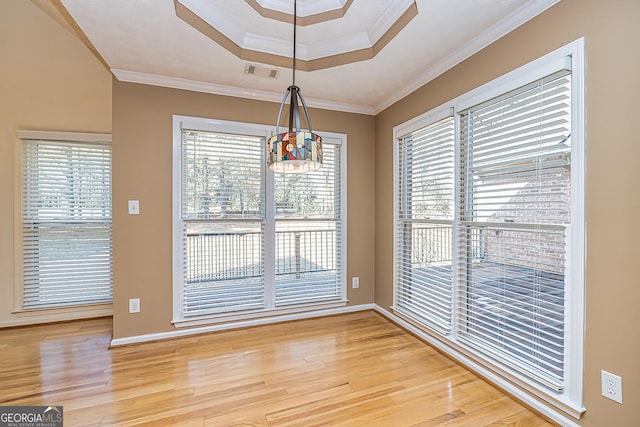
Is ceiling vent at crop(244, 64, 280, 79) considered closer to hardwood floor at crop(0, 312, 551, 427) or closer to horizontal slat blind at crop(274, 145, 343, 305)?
horizontal slat blind at crop(274, 145, 343, 305)

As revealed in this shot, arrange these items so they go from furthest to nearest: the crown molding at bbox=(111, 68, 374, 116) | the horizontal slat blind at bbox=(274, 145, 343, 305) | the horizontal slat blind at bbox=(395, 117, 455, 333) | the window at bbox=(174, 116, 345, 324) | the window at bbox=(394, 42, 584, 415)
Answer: the horizontal slat blind at bbox=(274, 145, 343, 305) → the window at bbox=(174, 116, 345, 324) → the crown molding at bbox=(111, 68, 374, 116) → the horizontal slat blind at bbox=(395, 117, 455, 333) → the window at bbox=(394, 42, 584, 415)

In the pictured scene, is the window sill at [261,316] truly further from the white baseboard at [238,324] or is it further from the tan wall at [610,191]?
the tan wall at [610,191]

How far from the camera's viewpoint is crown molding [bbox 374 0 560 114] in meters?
1.78

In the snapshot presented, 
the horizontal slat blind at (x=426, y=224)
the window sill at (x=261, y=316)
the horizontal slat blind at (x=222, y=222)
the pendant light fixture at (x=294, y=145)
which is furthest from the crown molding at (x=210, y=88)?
the window sill at (x=261, y=316)

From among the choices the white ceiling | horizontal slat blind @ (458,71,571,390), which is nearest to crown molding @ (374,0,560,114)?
the white ceiling

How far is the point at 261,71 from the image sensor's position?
2.60 m

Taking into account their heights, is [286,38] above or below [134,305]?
above

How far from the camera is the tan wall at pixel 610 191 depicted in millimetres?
1390

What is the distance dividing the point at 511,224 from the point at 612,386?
0.94m

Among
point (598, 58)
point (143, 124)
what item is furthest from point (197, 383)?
point (598, 58)

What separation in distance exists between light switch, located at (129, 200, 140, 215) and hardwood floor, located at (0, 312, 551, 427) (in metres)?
1.21

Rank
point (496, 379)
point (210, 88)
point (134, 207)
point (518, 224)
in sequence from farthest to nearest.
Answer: point (210, 88), point (134, 207), point (496, 379), point (518, 224)

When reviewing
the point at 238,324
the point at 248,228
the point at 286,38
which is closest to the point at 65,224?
the point at 248,228

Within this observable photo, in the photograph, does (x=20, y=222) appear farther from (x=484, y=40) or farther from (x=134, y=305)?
(x=484, y=40)
